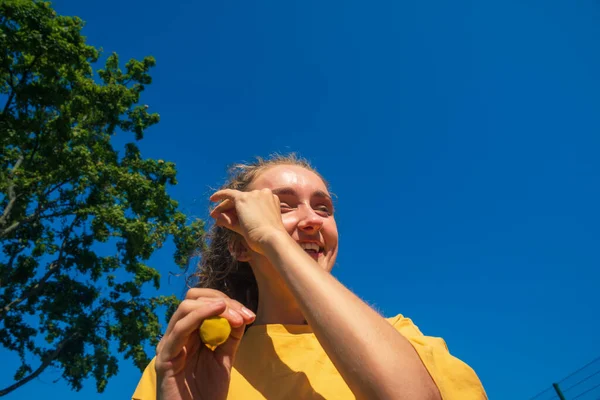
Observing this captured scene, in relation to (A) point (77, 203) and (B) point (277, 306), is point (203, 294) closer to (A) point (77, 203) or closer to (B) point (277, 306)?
(B) point (277, 306)

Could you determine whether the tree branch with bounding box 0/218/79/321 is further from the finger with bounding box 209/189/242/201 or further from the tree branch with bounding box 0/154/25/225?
the finger with bounding box 209/189/242/201

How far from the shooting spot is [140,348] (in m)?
10.6

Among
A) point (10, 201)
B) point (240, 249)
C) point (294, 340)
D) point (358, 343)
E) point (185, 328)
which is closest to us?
point (358, 343)

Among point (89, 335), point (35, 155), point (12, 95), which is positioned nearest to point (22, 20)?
point (12, 95)

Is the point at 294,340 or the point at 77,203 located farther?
the point at 77,203

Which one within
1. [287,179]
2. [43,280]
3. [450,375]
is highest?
[43,280]

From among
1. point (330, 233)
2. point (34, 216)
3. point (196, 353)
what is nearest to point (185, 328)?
point (196, 353)

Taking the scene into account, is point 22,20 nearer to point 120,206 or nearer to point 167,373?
point 120,206

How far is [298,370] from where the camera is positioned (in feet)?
4.78

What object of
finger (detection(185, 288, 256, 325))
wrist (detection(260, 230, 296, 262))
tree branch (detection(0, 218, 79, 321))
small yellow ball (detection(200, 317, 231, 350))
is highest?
tree branch (detection(0, 218, 79, 321))

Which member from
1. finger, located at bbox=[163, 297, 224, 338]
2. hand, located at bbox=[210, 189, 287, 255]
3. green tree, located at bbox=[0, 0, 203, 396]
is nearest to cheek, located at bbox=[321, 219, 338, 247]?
hand, located at bbox=[210, 189, 287, 255]

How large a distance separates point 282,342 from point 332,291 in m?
0.58

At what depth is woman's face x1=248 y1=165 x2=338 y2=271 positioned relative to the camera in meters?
1.88

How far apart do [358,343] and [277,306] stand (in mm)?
837
